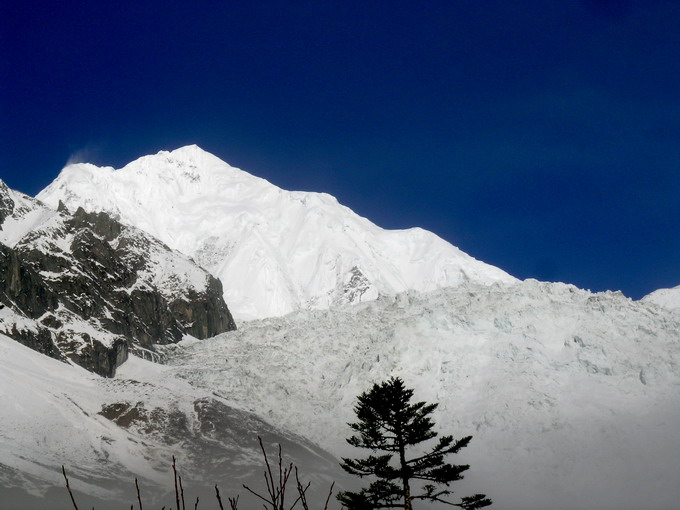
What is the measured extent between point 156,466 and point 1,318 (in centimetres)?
5059

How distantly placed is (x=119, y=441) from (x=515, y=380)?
205ft

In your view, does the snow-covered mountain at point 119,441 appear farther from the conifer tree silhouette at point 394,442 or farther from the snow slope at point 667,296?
the snow slope at point 667,296

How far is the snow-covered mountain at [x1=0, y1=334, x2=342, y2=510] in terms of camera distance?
98375mm

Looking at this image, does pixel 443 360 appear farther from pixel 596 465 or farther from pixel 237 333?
pixel 237 333

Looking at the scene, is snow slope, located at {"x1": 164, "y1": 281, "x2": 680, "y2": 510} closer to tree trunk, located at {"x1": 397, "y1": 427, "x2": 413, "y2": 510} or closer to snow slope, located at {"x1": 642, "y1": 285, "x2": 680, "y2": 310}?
snow slope, located at {"x1": 642, "y1": 285, "x2": 680, "y2": 310}

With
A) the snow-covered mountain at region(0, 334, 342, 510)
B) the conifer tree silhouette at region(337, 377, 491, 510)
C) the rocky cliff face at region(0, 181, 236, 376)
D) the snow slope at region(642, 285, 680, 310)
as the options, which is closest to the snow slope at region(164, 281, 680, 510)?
the snow-covered mountain at region(0, 334, 342, 510)

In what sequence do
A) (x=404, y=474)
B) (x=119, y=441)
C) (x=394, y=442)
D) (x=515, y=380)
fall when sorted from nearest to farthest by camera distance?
(x=404, y=474), (x=394, y=442), (x=119, y=441), (x=515, y=380)

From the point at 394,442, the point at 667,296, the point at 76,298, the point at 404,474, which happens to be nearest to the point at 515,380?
the point at 667,296

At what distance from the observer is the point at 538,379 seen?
113938mm

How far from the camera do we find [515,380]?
113875 mm

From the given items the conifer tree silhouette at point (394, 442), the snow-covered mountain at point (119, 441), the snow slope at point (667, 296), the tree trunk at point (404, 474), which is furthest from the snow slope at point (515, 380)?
the tree trunk at point (404, 474)

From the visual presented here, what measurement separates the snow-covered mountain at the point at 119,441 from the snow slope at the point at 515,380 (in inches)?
194

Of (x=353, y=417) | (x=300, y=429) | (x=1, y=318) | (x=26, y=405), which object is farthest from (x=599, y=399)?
(x=1, y=318)

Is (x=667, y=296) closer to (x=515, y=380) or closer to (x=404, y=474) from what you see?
(x=515, y=380)
